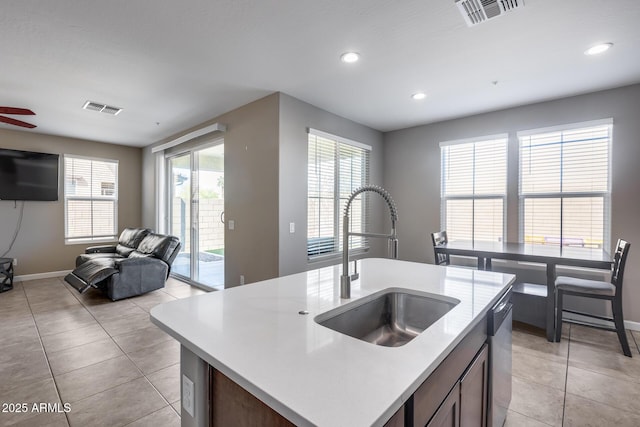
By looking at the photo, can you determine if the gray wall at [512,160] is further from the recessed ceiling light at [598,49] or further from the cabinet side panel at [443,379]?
the cabinet side panel at [443,379]

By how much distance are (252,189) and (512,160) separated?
344 centimetres

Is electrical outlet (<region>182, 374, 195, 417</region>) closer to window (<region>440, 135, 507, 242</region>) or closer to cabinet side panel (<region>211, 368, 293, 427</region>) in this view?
cabinet side panel (<region>211, 368, 293, 427</region>)

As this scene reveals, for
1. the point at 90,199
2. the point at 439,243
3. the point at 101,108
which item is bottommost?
the point at 439,243

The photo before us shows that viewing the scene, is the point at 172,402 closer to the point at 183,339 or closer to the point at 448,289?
the point at 183,339

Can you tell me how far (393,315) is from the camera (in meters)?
1.54

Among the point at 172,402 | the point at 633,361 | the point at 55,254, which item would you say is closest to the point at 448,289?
the point at 172,402

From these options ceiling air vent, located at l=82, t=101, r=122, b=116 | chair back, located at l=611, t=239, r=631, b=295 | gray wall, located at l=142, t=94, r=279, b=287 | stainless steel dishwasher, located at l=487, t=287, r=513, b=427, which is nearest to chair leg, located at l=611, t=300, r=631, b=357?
chair back, located at l=611, t=239, r=631, b=295

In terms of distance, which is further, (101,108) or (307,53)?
(101,108)

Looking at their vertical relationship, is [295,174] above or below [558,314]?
above

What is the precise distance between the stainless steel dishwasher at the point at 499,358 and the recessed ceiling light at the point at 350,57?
87.1 inches

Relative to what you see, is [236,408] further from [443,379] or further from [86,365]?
[86,365]

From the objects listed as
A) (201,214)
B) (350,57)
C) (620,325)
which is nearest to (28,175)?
(201,214)

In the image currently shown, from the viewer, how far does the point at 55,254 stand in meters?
5.62

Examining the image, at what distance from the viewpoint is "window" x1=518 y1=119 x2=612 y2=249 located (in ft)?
11.2
